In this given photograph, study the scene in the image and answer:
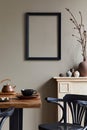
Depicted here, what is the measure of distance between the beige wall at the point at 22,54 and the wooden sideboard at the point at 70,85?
0.19 metres

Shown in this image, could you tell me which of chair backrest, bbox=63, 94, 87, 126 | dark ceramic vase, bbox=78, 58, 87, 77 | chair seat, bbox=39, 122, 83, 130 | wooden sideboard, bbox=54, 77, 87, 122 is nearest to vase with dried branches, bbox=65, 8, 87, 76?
dark ceramic vase, bbox=78, 58, 87, 77

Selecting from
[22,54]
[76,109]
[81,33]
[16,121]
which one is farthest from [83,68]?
[16,121]

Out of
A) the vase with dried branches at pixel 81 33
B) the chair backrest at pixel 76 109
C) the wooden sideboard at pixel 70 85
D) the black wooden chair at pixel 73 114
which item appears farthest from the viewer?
the vase with dried branches at pixel 81 33

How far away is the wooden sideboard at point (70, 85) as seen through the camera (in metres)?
4.00

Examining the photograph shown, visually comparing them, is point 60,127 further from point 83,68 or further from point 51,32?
point 51,32

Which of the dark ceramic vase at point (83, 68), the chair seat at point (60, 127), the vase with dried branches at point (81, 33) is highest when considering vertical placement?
the vase with dried branches at point (81, 33)

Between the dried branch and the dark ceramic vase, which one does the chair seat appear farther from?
the dried branch

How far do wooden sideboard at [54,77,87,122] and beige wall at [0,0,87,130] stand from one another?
187 mm

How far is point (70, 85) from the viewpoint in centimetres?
402

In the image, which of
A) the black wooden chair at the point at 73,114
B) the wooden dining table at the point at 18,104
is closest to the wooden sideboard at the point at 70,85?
the black wooden chair at the point at 73,114

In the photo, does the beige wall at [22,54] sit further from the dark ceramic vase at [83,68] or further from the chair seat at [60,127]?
the chair seat at [60,127]

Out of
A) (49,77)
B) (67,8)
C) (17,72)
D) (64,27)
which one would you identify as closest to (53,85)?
(49,77)

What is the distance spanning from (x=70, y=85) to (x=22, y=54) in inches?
33.8

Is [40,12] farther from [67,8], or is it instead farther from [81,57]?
Result: [81,57]
